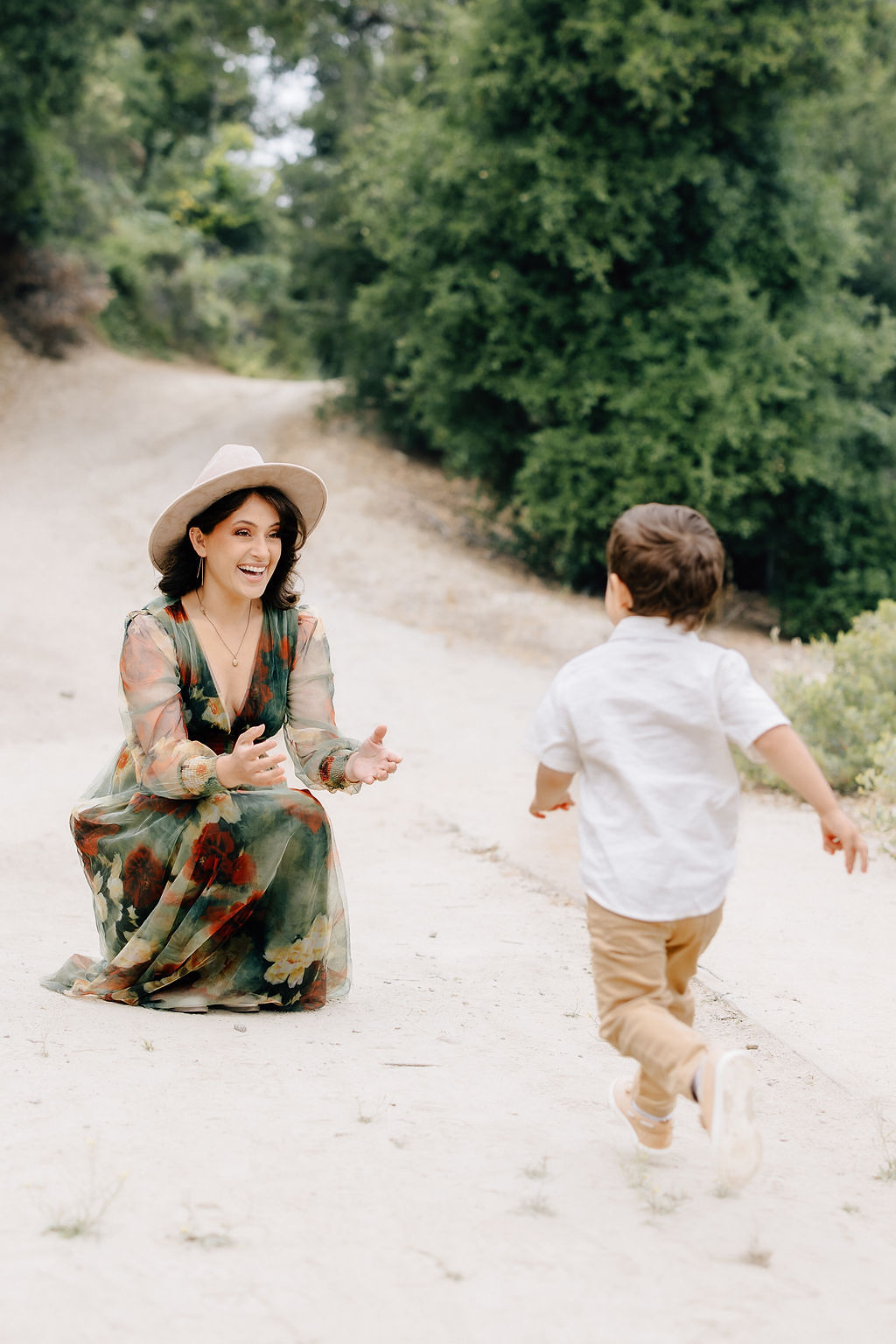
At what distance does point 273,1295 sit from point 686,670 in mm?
1396

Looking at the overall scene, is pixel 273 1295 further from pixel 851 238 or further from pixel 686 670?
pixel 851 238

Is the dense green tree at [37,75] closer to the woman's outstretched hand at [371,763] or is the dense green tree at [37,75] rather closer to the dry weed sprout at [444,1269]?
the woman's outstretched hand at [371,763]

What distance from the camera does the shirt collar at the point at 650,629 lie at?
2.56 meters

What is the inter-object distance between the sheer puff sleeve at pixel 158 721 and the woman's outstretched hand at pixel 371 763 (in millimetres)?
397

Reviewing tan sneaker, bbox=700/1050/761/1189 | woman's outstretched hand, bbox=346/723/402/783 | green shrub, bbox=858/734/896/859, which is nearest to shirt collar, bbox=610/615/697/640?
tan sneaker, bbox=700/1050/761/1189

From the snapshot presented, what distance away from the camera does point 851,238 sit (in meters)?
13.9

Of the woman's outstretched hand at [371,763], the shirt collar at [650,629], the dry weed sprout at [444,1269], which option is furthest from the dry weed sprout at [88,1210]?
the shirt collar at [650,629]

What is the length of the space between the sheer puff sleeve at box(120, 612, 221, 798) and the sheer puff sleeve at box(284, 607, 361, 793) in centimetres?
34

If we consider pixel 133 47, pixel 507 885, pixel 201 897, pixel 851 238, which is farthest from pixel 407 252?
pixel 133 47

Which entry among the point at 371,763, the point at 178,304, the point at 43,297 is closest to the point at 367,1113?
the point at 371,763

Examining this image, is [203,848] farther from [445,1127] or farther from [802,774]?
[802,774]

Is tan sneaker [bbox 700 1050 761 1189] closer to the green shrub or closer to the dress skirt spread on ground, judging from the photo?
the dress skirt spread on ground

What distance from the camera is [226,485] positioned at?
3.37 m

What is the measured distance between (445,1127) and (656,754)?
38.3 inches
